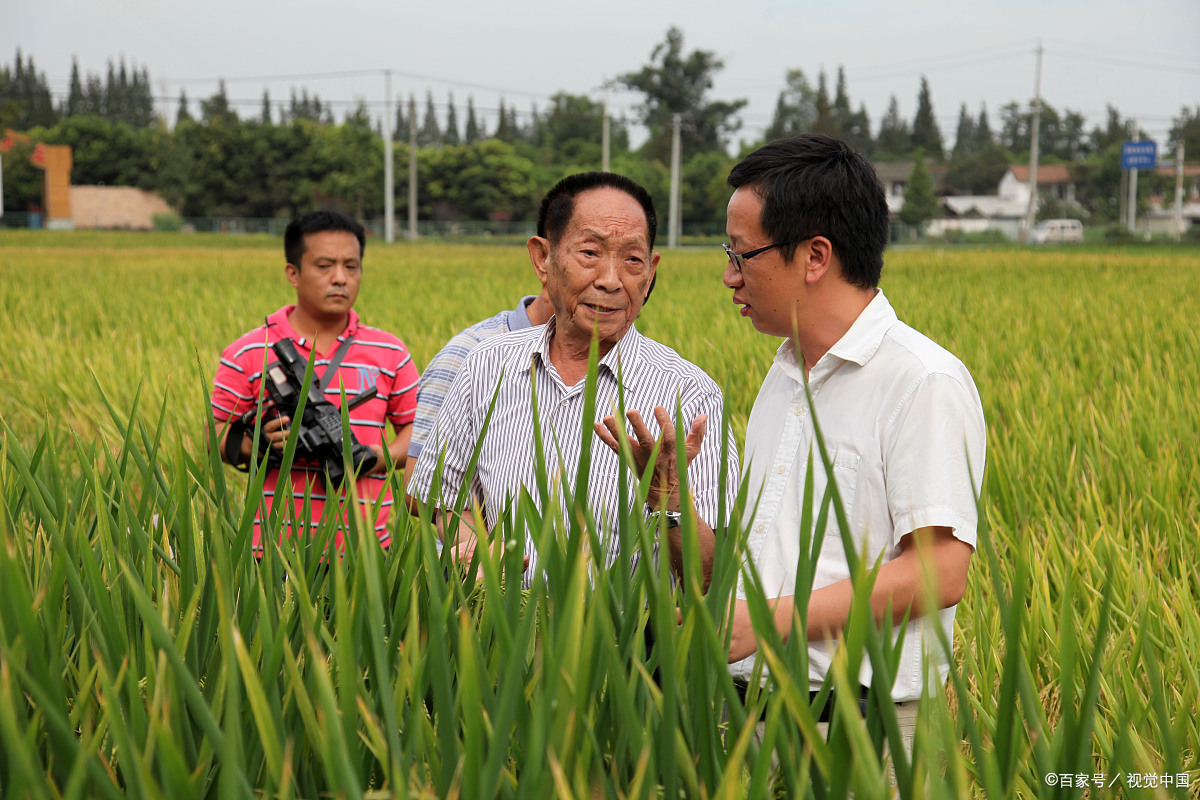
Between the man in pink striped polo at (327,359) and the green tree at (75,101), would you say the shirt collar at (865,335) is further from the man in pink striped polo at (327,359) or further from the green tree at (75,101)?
the green tree at (75,101)

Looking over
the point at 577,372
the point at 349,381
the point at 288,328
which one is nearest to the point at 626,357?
the point at 577,372

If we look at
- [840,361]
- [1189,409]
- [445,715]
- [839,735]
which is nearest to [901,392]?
[840,361]

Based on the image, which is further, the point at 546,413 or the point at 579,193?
A: the point at 579,193

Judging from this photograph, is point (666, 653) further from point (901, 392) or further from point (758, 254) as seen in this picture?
point (758, 254)

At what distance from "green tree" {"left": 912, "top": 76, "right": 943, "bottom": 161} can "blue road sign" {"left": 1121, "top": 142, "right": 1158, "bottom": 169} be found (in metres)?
42.3

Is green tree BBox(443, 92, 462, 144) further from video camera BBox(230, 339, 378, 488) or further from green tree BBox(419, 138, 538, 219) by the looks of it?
video camera BBox(230, 339, 378, 488)

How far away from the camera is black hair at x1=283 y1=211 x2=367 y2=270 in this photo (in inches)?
105

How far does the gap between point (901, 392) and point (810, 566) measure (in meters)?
0.44

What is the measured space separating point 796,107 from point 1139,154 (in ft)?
109

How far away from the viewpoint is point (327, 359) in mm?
2494

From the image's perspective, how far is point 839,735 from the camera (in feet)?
2.45

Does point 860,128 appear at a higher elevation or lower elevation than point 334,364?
higher

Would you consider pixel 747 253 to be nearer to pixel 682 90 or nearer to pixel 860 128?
pixel 682 90

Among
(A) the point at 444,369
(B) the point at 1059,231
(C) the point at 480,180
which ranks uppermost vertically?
(C) the point at 480,180
